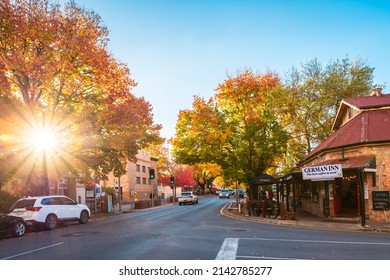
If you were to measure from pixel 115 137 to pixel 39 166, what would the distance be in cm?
503

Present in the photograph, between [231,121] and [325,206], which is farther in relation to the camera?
[231,121]

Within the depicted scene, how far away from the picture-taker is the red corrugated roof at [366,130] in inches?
780

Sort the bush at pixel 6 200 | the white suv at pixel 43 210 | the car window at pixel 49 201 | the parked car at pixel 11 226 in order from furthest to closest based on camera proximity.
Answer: the bush at pixel 6 200, the car window at pixel 49 201, the white suv at pixel 43 210, the parked car at pixel 11 226

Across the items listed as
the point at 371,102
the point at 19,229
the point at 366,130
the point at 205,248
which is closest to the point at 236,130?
the point at 371,102

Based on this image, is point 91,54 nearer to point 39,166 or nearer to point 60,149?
point 60,149

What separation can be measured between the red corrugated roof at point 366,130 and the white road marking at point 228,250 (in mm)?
11423

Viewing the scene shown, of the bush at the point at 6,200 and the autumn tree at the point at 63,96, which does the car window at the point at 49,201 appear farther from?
the bush at the point at 6,200

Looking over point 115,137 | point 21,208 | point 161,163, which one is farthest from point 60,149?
point 161,163

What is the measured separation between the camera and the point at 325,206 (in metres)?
21.9

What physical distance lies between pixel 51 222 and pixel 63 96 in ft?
28.3

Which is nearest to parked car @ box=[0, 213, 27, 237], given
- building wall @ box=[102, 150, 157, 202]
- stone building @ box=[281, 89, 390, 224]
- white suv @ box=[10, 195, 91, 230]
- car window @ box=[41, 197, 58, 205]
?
white suv @ box=[10, 195, 91, 230]

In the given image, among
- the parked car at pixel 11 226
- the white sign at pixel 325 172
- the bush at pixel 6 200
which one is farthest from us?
the bush at pixel 6 200

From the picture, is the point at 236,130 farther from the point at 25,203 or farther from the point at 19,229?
the point at 19,229

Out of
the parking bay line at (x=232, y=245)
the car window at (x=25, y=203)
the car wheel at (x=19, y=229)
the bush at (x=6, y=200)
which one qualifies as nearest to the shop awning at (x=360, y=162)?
the parking bay line at (x=232, y=245)
